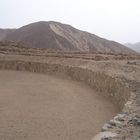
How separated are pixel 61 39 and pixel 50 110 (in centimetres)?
3991

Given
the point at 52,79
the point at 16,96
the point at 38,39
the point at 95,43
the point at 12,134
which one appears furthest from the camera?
the point at 95,43

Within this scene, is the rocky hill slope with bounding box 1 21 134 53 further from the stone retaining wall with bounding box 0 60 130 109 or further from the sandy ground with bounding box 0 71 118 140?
the sandy ground with bounding box 0 71 118 140

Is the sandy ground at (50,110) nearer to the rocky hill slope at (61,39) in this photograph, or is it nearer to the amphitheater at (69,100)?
the amphitheater at (69,100)

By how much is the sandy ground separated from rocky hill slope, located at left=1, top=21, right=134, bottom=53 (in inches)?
1238

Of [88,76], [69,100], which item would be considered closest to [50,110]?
[69,100]

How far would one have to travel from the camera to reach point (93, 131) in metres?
9.45

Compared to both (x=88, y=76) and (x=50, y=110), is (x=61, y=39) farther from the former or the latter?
(x=50, y=110)

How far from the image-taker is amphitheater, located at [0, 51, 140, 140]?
871 centimetres

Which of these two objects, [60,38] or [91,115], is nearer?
[91,115]

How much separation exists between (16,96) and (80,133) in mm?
5643

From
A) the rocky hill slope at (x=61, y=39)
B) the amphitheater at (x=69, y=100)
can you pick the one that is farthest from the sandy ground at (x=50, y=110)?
the rocky hill slope at (x=61, y=39)

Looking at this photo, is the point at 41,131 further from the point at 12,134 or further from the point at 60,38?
the point at 60,38

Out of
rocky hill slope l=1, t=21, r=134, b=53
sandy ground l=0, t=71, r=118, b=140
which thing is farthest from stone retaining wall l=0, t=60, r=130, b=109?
rocky hill slope l=1, t=21, r=134, b=53

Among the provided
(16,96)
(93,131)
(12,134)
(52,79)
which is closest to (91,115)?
(93,131)
